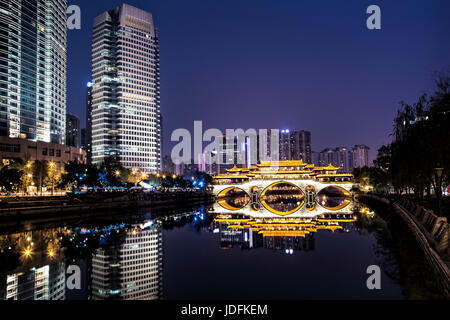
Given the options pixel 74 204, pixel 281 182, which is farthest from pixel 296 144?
pixel 74 204

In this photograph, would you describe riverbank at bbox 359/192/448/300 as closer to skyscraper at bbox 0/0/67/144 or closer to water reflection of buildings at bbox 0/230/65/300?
water reflection of buildings at bbox 0/230/65/300

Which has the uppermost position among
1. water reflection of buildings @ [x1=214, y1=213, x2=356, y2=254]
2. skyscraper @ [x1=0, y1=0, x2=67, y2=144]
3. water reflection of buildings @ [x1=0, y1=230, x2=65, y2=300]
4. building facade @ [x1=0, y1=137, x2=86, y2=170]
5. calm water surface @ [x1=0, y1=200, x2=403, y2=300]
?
skyscraper @ [x1=0, y1=0, x2=67, y2=144]

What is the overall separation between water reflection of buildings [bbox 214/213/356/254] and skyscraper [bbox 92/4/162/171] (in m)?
95.4

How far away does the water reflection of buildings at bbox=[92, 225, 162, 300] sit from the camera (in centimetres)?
1702

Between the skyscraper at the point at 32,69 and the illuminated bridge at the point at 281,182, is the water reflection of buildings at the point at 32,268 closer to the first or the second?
the illuminated bridge at the point at 281,182

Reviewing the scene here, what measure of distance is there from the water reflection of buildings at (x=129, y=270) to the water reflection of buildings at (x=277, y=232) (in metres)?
7.24

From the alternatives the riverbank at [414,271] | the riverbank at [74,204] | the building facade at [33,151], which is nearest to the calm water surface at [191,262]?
the riverbank at [414,271]

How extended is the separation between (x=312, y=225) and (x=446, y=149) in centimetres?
2218

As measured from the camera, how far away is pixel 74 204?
47.9 m

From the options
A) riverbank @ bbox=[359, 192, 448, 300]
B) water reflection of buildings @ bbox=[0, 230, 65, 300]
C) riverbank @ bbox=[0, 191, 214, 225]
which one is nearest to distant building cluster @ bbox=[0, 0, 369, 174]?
riverbank @ bbox=[0, 191, 214, 225]

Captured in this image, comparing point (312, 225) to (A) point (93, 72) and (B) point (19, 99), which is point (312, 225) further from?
(A) point (93, 72)

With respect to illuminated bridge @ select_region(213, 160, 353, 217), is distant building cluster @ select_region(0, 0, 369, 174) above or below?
above

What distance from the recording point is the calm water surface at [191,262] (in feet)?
55.6
